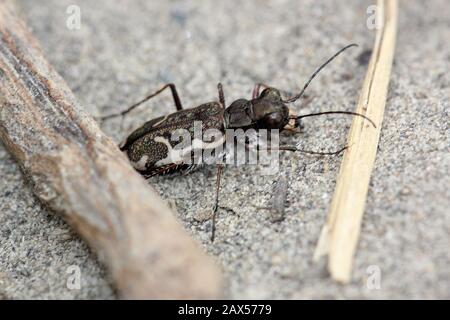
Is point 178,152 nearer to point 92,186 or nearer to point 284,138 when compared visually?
point 284,138

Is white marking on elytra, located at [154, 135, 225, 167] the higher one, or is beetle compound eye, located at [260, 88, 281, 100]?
beetle compound eye, located at [260, 88, 281, 100]

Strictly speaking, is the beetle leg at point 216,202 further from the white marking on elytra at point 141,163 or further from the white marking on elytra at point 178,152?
the white marking on elytra at point 141,163

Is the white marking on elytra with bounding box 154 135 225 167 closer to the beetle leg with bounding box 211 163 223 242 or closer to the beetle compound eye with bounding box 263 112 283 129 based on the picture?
Answer: the beetle leg with bounding box 211 163 223 242

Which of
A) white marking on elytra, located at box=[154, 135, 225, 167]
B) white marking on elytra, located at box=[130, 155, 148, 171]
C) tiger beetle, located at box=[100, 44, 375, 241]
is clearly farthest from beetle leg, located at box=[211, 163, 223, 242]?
Answer: white marking on elytra, located at box=[130, 155, 148, 171]

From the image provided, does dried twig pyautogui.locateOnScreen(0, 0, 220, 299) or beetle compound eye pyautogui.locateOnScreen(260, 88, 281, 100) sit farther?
beetle compound eye pyautogui.locateOnScreen(260, 88, 281, 100)

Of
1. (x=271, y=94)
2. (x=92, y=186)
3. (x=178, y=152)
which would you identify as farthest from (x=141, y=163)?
(x=271, y=94)
